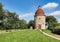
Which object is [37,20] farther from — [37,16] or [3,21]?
[3,21]

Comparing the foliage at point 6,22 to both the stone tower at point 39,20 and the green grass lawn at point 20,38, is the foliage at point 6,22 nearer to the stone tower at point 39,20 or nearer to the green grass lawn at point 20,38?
the stone tower at point 39,20

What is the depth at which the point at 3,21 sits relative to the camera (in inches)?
2287

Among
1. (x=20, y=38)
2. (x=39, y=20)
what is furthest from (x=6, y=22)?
(x=20, y=38)

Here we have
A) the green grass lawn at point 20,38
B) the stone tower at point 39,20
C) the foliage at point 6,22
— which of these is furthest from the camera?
the stone tower at point 39,20

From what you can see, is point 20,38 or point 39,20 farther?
point 39,20

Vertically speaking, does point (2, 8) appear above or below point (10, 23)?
above

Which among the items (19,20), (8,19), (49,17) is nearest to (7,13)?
(8,19)

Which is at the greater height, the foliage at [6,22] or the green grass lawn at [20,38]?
the foliage at [6,22]

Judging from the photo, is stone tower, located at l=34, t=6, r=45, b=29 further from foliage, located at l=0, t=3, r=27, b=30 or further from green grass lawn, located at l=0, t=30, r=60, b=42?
green grass lawn, located at l=0, t=30, r=60, b=42

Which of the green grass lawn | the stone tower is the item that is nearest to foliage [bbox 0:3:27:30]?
the stone tower

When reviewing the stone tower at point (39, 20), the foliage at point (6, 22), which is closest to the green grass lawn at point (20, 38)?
the foliage at point (6, 22)

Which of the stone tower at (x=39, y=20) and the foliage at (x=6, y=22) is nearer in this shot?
the foliage at (x=6, y=22)

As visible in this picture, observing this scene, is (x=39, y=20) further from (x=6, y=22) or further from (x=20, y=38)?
(x=20, y=38)

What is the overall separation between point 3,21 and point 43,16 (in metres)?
18.2
